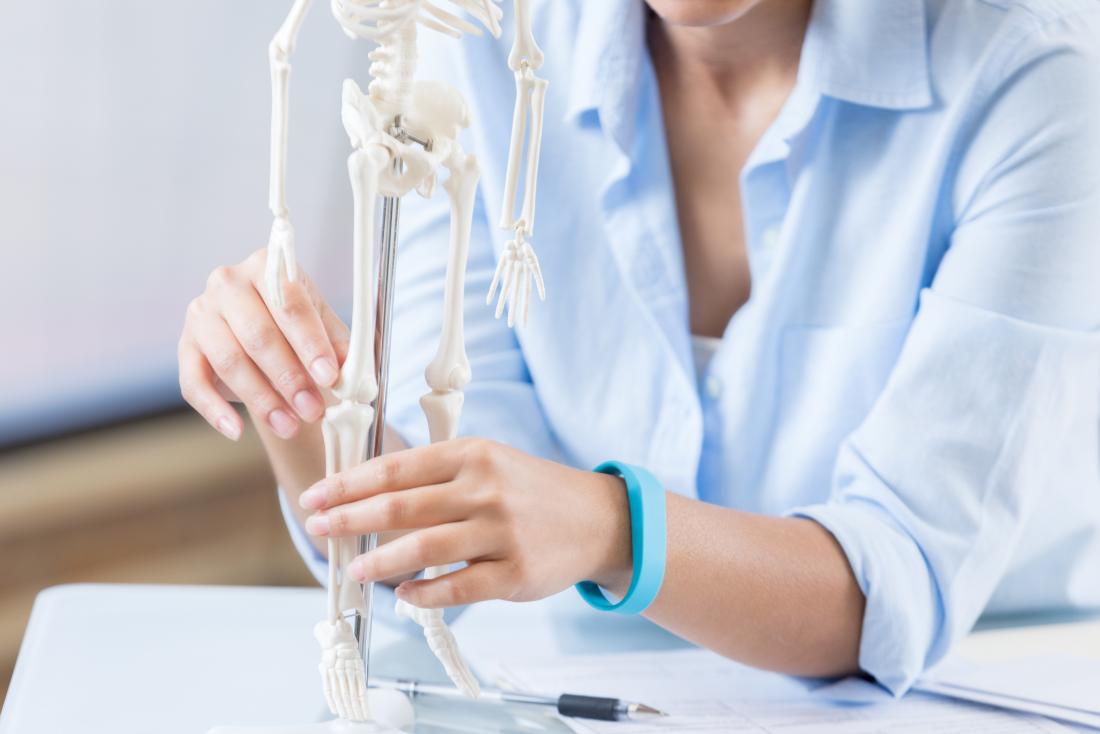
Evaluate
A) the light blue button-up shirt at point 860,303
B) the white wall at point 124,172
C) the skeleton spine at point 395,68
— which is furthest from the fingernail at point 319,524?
the white wall at point 124,172

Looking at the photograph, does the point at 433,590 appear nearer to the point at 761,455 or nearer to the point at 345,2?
the point at 345,2

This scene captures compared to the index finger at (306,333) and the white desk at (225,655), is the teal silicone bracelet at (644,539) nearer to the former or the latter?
the white desk at (225,655)

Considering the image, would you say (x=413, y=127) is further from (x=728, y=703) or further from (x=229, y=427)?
(x=728, y=703)

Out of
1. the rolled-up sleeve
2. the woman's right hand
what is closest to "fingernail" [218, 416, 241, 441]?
the woman's right hand

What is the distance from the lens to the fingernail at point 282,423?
0.71 metres

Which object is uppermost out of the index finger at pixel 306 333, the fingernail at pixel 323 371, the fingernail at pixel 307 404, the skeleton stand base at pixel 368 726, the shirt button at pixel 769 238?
the shirt button at pixel 769 238

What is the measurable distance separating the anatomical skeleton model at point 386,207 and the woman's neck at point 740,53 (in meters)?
0.39

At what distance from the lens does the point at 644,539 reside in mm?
713

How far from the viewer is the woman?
733mm

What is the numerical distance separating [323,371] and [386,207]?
3.7 inches

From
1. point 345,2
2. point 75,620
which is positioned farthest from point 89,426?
point 345,2

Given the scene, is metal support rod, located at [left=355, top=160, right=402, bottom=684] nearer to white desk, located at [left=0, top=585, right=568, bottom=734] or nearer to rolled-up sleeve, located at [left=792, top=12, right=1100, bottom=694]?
white desk, located at [left=0, top=585, right=568, bottom=734]

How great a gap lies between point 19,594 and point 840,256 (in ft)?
3.97

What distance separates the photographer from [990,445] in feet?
2.79
